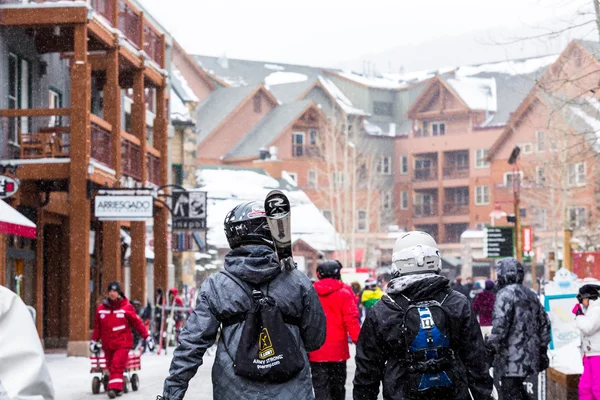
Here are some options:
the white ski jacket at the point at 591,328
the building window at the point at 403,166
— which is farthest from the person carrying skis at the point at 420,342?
the building window at the point at 403,166

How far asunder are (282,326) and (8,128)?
2018cm

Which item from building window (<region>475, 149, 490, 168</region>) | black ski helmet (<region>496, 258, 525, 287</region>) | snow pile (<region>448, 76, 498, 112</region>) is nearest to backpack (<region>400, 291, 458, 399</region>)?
black ski helmet (<region>496, 258, 525, 287</region>)

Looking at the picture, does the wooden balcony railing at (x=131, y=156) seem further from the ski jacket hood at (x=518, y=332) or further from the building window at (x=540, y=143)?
the building window at (x=540, y=143)

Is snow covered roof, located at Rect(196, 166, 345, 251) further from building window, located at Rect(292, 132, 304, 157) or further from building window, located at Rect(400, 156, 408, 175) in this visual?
building window, located at Rect(400, 156, 408, 175)

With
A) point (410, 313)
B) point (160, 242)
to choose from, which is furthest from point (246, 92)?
point (410, 313)

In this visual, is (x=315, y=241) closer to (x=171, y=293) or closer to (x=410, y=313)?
(x=171, y=293)

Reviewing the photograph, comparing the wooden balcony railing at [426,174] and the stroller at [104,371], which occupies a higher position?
the wooden balcony railing at [426,174]

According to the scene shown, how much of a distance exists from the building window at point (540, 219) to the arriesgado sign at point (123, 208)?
Result: 52628 millimetres

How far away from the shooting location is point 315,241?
2694 inches

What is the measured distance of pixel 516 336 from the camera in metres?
11.2

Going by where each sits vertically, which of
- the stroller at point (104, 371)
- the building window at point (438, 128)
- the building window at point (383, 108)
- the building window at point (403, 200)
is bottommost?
the stroller at point (104, 371)

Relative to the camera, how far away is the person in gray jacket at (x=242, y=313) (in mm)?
5785

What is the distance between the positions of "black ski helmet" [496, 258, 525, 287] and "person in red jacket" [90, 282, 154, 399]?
649 cm

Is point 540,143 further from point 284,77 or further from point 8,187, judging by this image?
point 8,187
